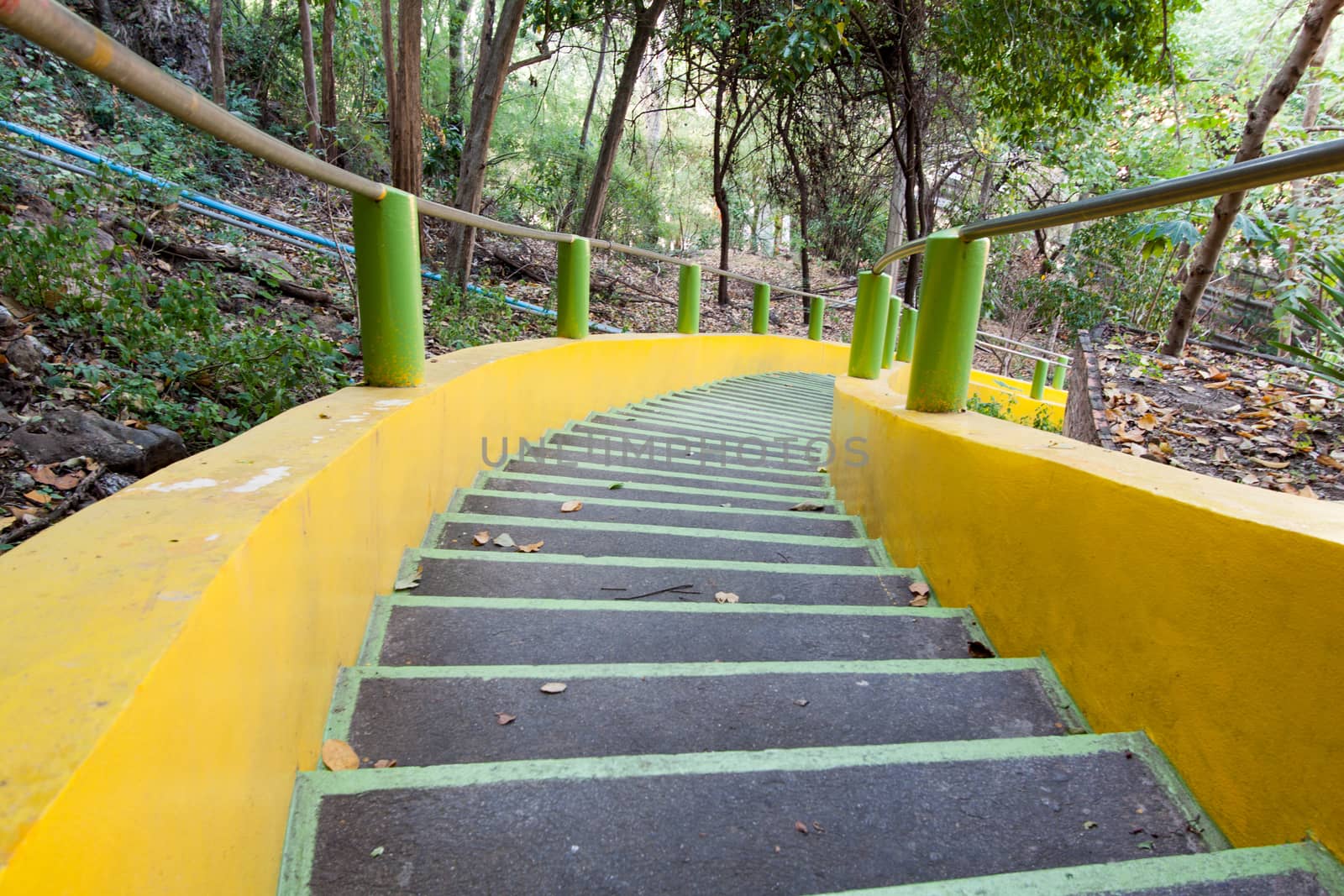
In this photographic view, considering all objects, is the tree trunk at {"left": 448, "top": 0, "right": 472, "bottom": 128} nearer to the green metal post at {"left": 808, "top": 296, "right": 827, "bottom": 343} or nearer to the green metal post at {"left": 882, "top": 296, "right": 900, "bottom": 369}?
the green metal post at {"left": 808, "top": 296, "right": 827, "bottom": 343}

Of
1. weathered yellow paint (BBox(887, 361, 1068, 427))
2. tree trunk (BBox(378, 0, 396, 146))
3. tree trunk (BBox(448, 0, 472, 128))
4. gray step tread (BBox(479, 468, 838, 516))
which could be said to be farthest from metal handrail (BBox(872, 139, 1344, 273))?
tree trunk (BBox(448, 0, 472, 128))

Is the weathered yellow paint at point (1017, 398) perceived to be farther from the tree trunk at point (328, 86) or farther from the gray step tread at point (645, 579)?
the tree trunk at point (328, 86)

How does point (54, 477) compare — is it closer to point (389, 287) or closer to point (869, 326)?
point (389, 287)

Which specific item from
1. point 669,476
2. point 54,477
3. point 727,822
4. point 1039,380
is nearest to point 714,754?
point 727,822

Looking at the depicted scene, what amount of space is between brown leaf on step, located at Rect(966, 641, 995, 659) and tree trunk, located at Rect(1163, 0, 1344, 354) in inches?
206

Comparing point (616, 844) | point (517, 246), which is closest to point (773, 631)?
point (616, 844)

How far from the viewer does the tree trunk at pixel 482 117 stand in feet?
22.4

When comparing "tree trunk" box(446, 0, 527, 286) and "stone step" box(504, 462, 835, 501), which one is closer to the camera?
"stone step" box(504, 462, 835, 501)

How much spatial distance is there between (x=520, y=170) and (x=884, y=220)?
9710mm

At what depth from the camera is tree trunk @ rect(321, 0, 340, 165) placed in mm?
10406

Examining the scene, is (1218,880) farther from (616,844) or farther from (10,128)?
(10,128)

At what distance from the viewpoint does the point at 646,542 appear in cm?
289

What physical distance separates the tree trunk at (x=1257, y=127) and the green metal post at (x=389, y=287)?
5965 mm

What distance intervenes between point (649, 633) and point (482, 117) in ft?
21.2
